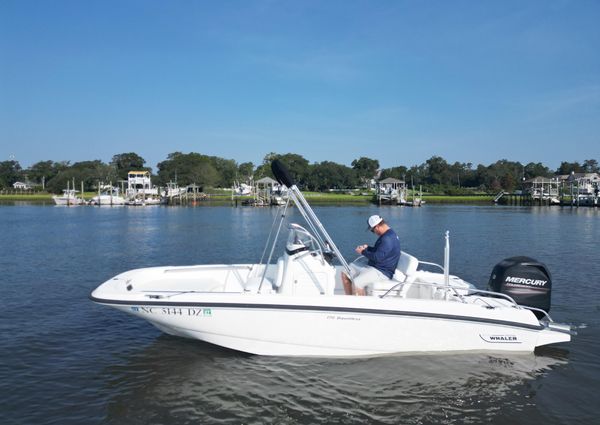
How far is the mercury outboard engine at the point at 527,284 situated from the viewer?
837 centimetres

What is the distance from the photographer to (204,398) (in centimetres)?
685

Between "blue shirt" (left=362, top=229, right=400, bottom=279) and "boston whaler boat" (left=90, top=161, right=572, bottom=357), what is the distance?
386 mm

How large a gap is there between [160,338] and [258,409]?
382 cm

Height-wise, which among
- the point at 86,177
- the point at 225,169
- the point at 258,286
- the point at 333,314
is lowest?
the point at 333,314

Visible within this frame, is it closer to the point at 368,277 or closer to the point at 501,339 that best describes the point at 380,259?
the point at 368,277

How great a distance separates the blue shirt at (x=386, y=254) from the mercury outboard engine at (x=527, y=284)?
2.01m

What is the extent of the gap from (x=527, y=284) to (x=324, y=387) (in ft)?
13.8

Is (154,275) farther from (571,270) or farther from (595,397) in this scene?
(571,270)

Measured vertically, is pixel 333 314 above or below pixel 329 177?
below

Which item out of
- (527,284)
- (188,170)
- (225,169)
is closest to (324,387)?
(527,284)

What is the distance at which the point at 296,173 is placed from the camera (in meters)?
139

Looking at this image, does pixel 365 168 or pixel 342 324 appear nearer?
pixel 342 324

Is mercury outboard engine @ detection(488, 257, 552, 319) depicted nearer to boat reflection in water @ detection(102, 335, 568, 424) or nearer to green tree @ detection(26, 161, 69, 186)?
boat reflection in water @ detection(102, 335, 568, 424)

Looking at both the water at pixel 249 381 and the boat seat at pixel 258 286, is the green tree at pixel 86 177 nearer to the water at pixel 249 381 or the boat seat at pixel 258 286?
the water at pixel 249 381
